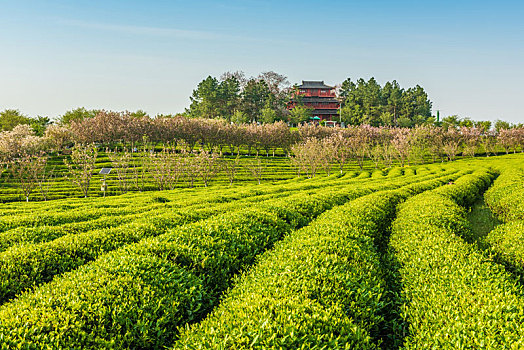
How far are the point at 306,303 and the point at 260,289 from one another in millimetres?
1254

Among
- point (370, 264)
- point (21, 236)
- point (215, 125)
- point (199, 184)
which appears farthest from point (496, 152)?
point (21, 236)

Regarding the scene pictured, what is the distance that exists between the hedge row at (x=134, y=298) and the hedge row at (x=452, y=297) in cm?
491

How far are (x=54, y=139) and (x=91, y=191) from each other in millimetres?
32330

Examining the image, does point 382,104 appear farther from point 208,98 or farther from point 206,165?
point 206,165

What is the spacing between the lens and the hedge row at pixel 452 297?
6109 mm

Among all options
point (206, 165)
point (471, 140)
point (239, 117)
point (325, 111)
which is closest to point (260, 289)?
point (206, 165)

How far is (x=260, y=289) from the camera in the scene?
294 inches

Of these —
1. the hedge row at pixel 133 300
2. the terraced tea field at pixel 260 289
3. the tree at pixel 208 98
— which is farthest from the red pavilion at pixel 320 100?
the hedge row at pixel 133 300

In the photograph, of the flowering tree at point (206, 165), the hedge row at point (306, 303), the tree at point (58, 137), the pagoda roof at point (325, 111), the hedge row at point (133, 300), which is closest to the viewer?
the hedge row at point (306, 303)

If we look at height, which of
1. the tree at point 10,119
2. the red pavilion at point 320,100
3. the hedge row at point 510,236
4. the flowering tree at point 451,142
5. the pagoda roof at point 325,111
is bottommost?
the hedge row at point 510,236

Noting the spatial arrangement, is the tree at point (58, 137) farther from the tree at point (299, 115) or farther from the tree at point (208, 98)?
the tree at point (299, 115)

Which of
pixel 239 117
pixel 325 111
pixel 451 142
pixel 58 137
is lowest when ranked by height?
pixel 451 142

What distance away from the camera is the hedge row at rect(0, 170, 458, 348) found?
629 cm

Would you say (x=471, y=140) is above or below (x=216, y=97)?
below
